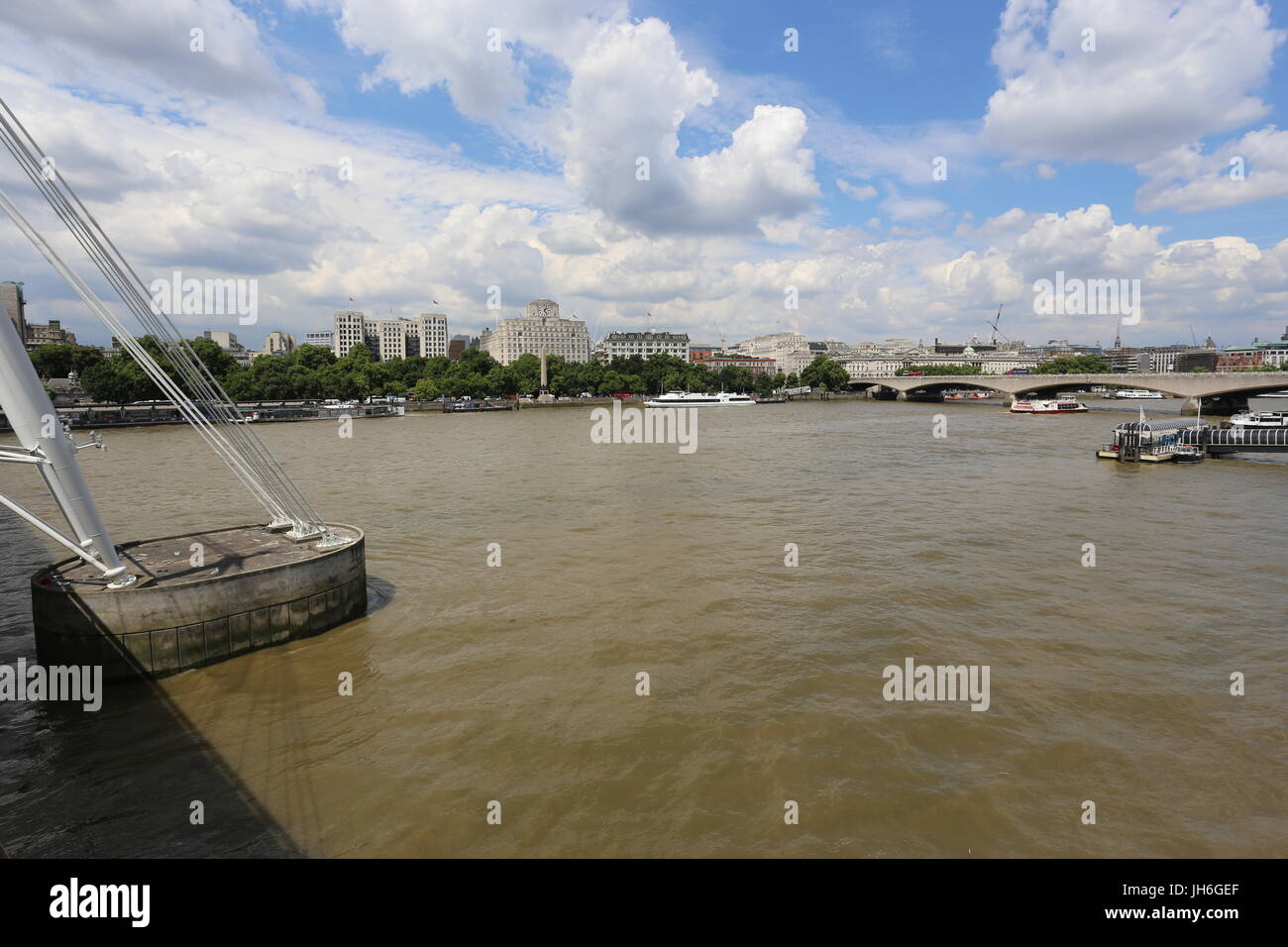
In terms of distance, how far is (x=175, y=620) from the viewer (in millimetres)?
9094

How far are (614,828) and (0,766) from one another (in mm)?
6488

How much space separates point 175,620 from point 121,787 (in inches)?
106

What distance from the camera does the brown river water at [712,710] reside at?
6285 mm

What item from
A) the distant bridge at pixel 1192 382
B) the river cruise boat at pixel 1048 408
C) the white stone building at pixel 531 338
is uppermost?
the white stone building at pixel 531 338

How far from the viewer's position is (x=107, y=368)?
2844 inches

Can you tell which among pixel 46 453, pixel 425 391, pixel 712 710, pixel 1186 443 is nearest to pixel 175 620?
pixel 46 453

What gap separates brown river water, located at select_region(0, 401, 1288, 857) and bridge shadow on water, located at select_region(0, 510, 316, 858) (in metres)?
0.03

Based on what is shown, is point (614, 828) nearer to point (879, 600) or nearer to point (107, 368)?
point (879, 600)

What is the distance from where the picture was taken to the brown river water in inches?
247

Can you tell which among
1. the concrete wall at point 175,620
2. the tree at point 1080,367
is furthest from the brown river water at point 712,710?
the tree at point 1080,367

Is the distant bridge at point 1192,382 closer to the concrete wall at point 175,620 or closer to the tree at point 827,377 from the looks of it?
the tree at point 827,377

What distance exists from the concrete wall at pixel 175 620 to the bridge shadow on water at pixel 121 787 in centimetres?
44
